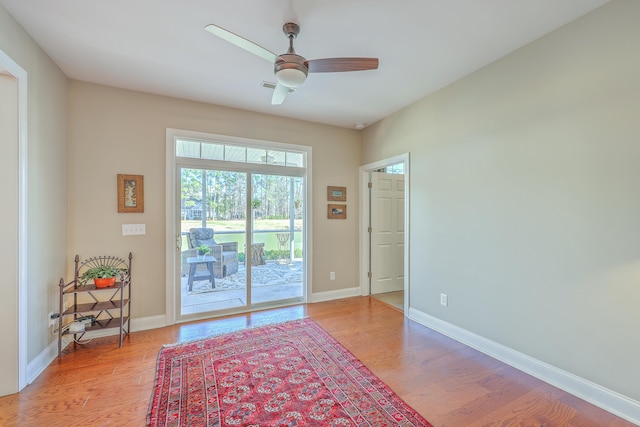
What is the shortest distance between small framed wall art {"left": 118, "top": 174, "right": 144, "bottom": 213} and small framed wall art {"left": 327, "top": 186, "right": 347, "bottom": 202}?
2.48 meters

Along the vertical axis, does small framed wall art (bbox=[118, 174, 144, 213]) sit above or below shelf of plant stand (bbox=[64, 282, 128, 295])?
above

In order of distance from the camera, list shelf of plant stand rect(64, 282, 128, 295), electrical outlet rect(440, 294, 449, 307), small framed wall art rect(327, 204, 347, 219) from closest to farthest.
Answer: shelf of plant stand rect(64, 282, 128, 295), electrical outlet rect(440, 294, 449, 307), small framed wall art rect(327, 204, 347, 219)

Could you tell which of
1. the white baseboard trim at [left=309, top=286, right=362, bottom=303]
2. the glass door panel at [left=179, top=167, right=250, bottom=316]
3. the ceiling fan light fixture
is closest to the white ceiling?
the ceiling fan light fixture

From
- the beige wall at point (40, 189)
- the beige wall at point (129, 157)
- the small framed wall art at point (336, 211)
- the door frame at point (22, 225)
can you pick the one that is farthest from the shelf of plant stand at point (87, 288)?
the small framed wall art at point (336, 211)

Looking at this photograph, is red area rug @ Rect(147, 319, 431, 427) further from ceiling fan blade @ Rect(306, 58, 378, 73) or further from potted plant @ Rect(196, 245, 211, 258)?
ceiling fan blade @ Rect(306, 58, 378, 73)

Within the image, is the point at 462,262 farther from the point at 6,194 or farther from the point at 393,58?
the point at 6,194

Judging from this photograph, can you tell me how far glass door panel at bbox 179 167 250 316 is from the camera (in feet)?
11.3

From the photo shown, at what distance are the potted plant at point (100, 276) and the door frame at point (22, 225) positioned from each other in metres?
0.61

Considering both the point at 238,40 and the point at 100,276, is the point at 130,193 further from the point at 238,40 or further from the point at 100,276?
the point at 238,40

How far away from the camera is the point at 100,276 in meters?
2.70

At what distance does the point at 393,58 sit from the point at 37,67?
3057 mm

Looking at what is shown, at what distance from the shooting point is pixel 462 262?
2.87m

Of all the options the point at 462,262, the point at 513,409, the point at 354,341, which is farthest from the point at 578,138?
the point at 354,341

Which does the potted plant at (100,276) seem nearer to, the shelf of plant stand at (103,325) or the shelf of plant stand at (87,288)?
the shelf of plant stand at (87,288)
